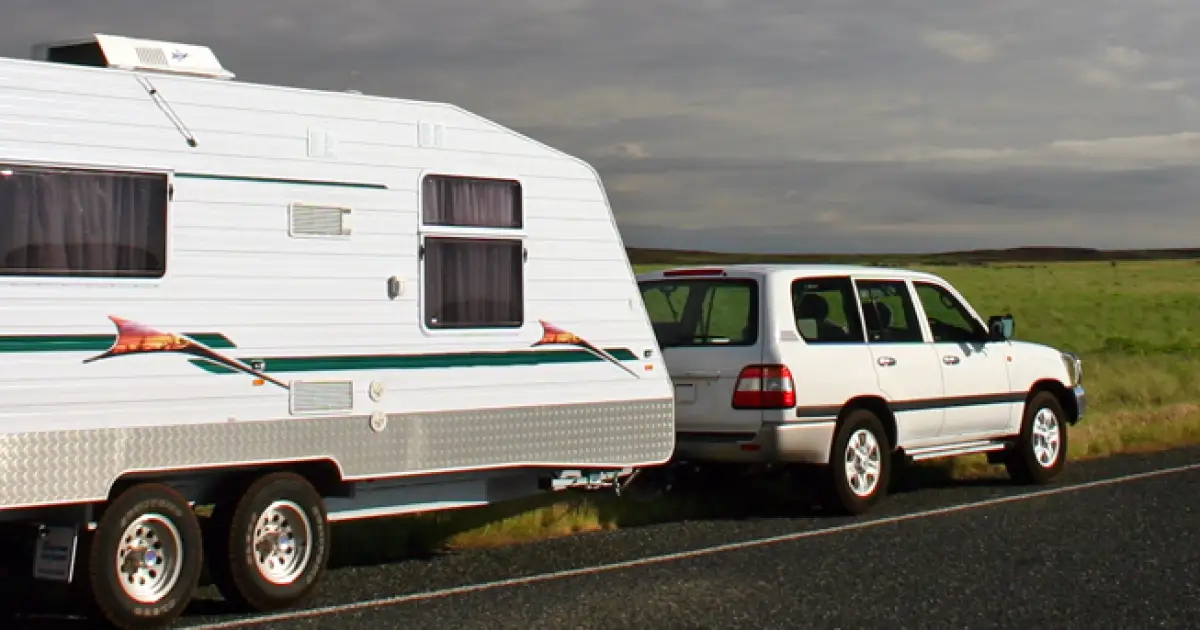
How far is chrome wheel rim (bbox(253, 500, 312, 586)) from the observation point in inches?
332

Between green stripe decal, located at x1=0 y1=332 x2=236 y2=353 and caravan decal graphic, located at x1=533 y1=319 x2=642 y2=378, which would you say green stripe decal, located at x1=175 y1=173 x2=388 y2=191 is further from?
caravan decal graphic, located at x1=533 y1=319 x2=642 y2=378

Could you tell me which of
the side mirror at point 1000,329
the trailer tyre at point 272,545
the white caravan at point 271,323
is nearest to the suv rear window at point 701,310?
the white caravan at point 271,323

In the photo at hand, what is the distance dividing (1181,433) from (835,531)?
8.32 m

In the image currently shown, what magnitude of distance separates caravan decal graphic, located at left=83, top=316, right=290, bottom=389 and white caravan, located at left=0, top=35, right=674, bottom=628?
0.04 feet

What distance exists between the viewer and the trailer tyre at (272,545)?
8.28 m

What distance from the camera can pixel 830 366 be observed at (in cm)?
1166

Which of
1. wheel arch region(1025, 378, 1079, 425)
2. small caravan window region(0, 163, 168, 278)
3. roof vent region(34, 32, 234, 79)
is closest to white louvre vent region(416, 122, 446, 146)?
roof vent region(34, 32, 234, 79)

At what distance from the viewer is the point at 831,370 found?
1166 centimetres

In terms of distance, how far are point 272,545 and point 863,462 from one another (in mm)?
5004

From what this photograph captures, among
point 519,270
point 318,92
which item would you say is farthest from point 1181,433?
point 318,92

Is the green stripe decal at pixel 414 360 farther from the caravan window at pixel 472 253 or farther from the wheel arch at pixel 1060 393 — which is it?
the wheel arch at pixel 1060 393

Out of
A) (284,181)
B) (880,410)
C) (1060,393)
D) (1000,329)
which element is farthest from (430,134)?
(1060,393)

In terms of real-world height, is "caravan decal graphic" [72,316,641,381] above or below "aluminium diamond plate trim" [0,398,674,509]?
above

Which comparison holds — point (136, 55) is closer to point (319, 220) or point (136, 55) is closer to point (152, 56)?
point (152, 56)
